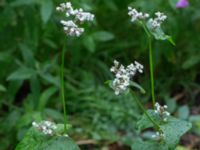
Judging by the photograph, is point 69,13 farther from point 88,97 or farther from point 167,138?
point 88,97

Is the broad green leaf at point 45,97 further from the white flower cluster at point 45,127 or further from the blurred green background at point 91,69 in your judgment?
the white flower cluster at point 45,127

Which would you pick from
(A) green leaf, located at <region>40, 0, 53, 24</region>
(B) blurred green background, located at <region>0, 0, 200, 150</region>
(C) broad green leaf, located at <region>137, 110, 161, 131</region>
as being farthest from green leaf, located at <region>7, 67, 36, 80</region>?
(C) broad green leaf, located at <region>137, 110, 161, 131</region>

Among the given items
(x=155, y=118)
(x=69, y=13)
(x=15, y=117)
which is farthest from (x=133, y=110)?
(x=69, y=13)

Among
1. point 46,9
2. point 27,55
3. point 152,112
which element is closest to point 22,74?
point 27,55

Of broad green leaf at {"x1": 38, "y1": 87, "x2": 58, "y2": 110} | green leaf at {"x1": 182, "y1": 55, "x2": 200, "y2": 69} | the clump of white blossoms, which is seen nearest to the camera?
the clump of white blossoms

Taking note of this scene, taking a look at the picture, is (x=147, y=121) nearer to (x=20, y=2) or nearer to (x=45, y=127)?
(x=45, y=127)

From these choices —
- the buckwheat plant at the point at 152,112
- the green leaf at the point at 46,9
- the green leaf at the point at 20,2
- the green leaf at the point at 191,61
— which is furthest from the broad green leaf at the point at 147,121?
the green leaf at the point at 191,61

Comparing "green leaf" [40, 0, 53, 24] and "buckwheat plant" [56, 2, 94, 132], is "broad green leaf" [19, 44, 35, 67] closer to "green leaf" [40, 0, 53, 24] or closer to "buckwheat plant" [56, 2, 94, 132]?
"green leaf" [40, 0, 53, 24]
